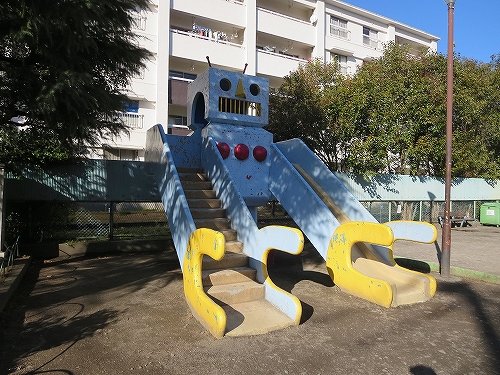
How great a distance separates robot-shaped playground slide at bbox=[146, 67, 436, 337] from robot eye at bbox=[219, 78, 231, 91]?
22 mm

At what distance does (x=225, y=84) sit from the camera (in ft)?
25.7

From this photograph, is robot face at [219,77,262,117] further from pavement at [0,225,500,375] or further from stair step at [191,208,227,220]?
pavement at [0,225,500,375]

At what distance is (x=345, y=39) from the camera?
27688 millimetres

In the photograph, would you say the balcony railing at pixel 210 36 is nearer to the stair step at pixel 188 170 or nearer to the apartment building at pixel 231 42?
the apartment building at pixel 231 42

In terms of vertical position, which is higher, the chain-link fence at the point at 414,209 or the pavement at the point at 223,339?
the chain-link fence at the point at 414,209

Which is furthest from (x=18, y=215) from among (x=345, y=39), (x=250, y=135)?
(x=345, y=39)

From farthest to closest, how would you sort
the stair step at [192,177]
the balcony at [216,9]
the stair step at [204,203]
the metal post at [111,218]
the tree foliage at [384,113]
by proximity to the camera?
the balcony at [216,9] → the tree foliage at [384,113] → the metal post at [111,218] → the stair step at [192,177] → the stair step at [204,203]

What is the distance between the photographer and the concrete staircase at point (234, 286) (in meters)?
4.30

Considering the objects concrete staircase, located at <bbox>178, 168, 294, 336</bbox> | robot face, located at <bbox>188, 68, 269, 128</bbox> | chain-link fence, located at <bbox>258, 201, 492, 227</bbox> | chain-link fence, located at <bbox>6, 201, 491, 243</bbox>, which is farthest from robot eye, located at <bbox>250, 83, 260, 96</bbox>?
chain-link fence, located at <bbox>258, 201, 492, 227</bbox>

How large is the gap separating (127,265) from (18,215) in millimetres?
2976

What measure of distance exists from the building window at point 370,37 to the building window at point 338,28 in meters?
2.08

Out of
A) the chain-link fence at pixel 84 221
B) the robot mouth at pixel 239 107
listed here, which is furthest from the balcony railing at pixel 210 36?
the robot mouth at pixel 239 107

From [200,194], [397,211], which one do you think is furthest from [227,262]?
[397,211]

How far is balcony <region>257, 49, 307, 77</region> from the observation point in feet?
78.1
